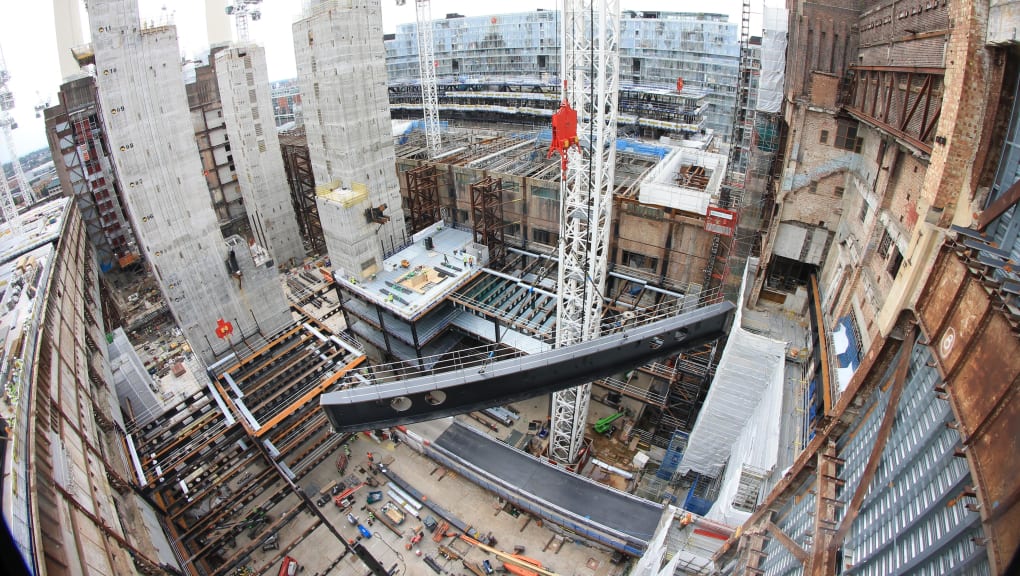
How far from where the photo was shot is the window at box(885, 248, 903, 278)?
44.3 feet

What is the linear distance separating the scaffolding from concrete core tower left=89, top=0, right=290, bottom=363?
11.5m

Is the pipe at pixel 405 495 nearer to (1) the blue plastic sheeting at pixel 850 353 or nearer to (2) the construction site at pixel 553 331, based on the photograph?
(2) the construction site at pixel 553 331

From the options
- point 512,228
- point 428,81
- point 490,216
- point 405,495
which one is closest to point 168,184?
point 490,216

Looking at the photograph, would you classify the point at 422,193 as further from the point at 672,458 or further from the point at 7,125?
the point at 7,125

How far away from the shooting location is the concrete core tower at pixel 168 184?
20.0 m

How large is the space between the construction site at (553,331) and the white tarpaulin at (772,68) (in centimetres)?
14

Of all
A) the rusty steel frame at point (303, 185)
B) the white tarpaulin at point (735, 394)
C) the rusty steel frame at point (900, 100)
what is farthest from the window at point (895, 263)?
the rusty steel frame at point (303, 185)

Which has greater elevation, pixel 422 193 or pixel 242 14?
pixel 242 14

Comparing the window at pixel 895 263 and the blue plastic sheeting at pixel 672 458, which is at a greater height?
the window at pixel 895 263

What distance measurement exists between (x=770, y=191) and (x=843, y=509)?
16.5 metres

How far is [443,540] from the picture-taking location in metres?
22.0

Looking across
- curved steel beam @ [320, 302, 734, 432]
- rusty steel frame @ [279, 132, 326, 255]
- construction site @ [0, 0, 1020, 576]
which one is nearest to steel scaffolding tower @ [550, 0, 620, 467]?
construction site @ [0, 0, 1020, 576]

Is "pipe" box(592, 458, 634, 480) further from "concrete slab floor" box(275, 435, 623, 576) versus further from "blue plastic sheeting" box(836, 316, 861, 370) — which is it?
"blue plastic sheeting" box(836, 316, 861, 370)

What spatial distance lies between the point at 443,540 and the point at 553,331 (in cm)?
1178
